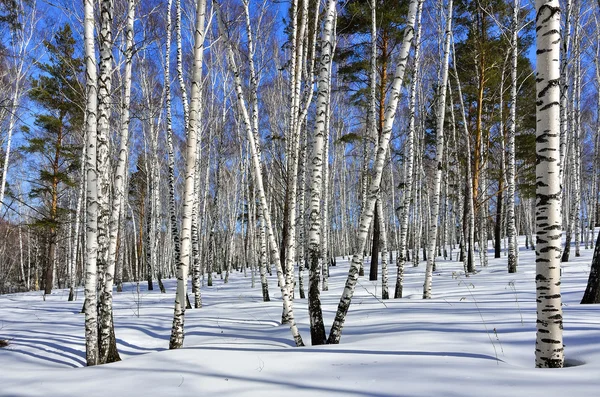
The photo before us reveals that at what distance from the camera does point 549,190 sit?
2713 mm

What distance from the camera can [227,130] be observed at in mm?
17906

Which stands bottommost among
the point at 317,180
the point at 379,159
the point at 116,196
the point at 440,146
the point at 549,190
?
the point at 549,190

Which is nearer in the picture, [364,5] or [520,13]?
[364,5]

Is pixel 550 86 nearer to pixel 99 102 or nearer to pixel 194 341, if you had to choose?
pixel 99 102

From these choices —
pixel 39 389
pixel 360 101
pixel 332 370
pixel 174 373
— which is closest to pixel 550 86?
pixel 332 370

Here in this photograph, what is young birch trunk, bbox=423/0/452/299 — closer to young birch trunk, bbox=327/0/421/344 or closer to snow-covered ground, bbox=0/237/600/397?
snow-covered ground, bbox=0/237/600/397

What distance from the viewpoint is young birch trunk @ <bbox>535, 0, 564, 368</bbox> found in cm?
270

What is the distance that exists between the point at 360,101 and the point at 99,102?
9290 millimetres

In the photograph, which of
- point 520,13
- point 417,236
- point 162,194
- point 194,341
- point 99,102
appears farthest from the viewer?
point 162,194

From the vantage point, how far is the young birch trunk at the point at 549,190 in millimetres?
2701

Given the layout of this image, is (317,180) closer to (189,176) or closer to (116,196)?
(189,176)

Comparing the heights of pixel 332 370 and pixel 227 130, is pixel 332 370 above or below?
below

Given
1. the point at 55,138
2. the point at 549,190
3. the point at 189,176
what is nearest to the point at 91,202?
the point at 189,176

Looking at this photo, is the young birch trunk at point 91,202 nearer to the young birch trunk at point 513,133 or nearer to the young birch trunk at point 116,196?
the young birch trunk at point 116,196
